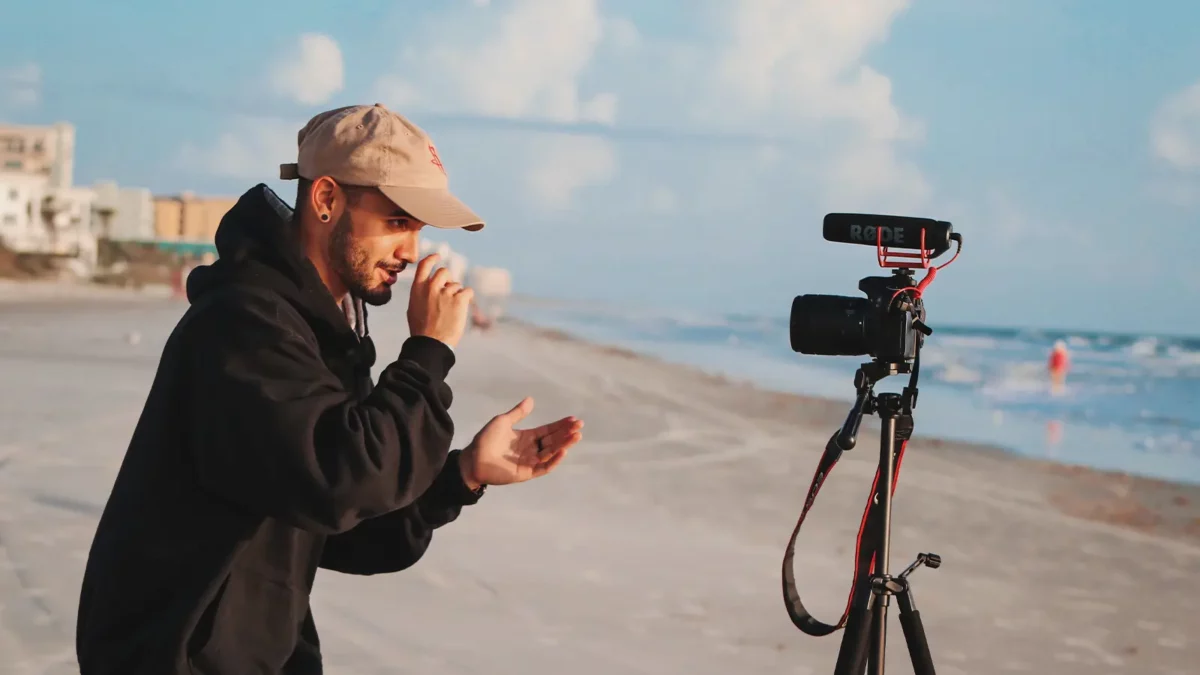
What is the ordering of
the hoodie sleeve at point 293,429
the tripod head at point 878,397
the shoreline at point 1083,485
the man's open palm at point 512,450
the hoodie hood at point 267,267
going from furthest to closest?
the shoreline at point 1083,485 → the tripod head at point 878,397 → the man's open palm at point 512,450 → the hoodie hood at point 267,267 → the hoodie sleeve at point 293,429

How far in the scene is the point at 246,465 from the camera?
1.77m

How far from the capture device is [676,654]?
4.41 m

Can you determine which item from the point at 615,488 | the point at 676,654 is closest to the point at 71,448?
the point at 615,488

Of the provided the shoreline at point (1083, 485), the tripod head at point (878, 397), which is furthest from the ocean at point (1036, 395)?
the tripod head at point (878, 397)

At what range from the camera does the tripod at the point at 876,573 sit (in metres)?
2.64

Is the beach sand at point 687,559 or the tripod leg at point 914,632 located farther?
the beach sand at point 687,559

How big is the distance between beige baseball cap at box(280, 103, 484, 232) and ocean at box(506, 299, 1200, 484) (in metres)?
6.03

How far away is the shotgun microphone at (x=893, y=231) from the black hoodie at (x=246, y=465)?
1.08 metres

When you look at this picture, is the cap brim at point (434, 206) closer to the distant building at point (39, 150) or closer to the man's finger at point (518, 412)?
the man's finger at point (518, 412)

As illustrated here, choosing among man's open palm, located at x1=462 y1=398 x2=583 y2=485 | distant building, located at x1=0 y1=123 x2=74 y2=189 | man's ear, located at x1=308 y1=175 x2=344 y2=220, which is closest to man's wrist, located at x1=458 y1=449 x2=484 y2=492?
man's open palm, located at x1=462 y1=398 x2=583 y2=485

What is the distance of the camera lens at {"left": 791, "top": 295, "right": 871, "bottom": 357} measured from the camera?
266cm

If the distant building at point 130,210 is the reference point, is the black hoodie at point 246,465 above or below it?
below

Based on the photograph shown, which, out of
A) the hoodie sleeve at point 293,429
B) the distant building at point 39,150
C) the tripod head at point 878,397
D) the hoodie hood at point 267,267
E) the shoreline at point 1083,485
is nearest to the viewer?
the hoodie sleeve at point 293,429

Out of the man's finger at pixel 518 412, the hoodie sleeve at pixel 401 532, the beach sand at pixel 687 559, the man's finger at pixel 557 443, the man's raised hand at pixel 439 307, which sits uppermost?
the man's raised hand at pixel 439 307
